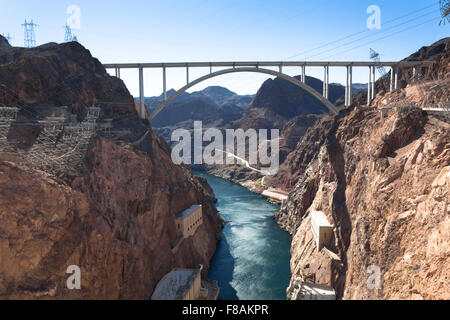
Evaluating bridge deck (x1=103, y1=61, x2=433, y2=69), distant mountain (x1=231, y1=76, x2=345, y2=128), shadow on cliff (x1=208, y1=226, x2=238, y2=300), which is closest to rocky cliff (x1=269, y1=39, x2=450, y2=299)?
shadow on cliff (x1=208, y1=226, x2=238, y2=300)

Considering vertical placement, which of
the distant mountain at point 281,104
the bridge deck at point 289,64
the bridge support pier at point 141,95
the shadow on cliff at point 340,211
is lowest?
the shadow on cliff at point 340,211

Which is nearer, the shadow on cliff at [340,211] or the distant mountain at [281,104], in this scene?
the shadow on cliff at [340,211]

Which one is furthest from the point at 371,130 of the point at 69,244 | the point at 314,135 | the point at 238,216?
the point at 314,135

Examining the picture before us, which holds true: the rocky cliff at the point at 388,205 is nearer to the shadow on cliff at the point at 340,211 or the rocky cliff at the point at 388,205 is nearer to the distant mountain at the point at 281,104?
the shadow on cliff at the point at 340,211

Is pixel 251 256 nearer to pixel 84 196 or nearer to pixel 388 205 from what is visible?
pixel 388 205

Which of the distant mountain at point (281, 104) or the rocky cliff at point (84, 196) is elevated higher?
the distant mountain at point (281, 104)

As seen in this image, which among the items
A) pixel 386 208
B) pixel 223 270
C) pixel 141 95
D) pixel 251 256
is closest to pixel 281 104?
pixel 141 95

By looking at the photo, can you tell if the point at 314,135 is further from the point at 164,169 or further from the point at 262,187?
the point at 164,169

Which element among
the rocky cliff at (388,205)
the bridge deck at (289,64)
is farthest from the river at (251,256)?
the bridge deck at (289,64)
